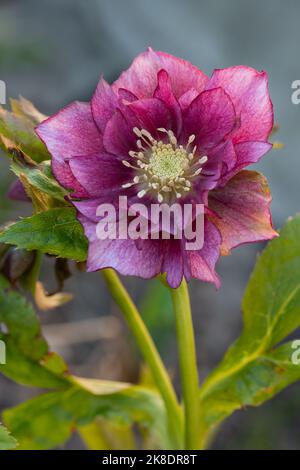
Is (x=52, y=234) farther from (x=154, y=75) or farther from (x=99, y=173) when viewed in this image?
(x=154, y=75)

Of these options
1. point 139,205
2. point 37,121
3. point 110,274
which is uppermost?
point 37,121

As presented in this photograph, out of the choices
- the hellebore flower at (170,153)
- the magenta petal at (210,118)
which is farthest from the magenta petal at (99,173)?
the magenta petal at (210,118)

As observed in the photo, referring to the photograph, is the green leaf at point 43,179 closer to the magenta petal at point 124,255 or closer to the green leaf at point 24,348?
the magenta petal at point 124,255

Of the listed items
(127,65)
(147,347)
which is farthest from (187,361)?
(127,65)

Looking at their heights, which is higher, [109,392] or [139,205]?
[139,205]

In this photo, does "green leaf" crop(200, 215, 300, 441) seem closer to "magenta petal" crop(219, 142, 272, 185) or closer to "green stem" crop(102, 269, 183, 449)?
"green stem" crop(102, 269, 183, 449)

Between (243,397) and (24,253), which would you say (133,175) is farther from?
(243,397)

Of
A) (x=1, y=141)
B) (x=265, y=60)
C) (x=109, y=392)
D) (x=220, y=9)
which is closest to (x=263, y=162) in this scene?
(x=265, y=60)
